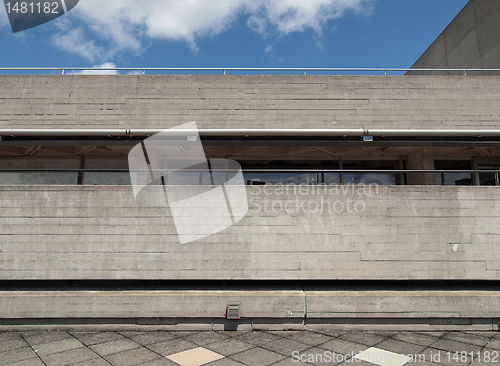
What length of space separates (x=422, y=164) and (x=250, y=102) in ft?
17.0

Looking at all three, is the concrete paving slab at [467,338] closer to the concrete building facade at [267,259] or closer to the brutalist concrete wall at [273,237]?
the concrete building facade at [267,259]

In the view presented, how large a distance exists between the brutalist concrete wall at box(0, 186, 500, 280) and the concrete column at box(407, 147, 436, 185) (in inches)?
90.6

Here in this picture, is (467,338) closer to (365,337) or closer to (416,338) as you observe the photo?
(416,338)

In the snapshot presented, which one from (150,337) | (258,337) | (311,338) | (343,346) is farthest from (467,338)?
(150,337)

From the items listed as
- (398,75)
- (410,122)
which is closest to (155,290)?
(410,122)

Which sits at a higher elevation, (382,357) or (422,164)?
(422,164)

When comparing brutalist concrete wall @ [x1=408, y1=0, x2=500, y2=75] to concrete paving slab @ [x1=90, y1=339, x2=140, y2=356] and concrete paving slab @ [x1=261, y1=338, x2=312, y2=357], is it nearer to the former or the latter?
concrete paving slab @ [x1=261, y1=338, x2=312, y2=357]

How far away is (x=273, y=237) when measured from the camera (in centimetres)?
501

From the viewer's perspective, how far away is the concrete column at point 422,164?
7.32 meters

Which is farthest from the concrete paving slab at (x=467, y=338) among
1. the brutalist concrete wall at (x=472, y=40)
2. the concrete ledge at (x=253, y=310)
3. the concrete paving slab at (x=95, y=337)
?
the brutalist concrete wall at (x=472, y=40)

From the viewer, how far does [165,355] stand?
12.2 feet

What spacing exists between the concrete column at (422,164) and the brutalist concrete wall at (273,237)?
2300 millimetres

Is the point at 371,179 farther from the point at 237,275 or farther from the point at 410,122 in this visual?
the point at 237,275

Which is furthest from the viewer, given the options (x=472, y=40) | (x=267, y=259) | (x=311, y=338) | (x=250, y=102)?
(x=472, y=40)
